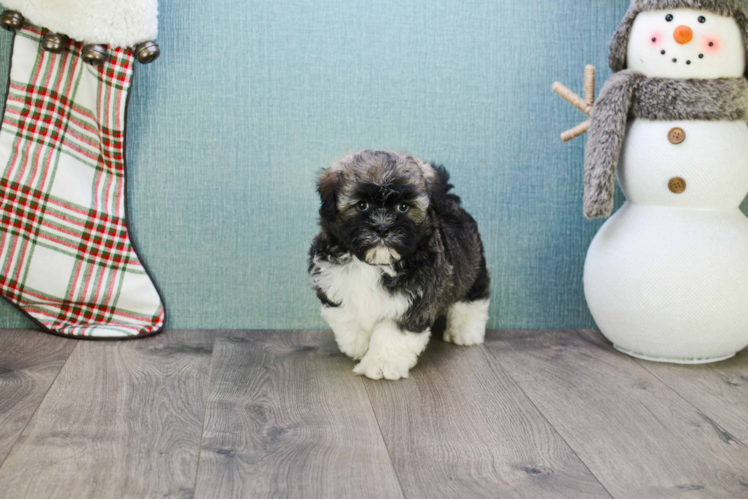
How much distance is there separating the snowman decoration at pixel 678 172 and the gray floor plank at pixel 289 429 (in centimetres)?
94

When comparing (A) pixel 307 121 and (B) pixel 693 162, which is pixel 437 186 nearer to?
(A) pixel 307 121

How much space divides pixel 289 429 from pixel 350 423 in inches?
6.0

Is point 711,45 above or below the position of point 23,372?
above

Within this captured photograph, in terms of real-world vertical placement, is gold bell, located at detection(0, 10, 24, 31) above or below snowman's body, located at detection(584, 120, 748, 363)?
above

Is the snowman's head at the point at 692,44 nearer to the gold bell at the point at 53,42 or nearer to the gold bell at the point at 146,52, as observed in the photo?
the gold bell at the point at 146,52

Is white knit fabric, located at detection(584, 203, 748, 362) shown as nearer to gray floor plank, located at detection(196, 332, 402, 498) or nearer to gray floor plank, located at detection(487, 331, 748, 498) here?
gray floor plank, located at detection(487, 331, 748, 498)

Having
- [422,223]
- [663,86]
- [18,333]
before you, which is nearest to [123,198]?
[18,333]

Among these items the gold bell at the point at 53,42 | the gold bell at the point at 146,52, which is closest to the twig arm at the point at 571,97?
the gold bell at the point at 146,52

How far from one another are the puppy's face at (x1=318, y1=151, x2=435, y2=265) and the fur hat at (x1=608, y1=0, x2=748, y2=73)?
0.83 m

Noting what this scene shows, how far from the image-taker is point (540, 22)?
8.12ft

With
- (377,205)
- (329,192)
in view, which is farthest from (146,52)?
(377,205)

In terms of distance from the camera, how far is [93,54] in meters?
2.18

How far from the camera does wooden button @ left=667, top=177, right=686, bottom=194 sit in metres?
2.15

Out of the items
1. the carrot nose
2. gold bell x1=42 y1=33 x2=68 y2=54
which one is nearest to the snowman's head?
the carrot nose
